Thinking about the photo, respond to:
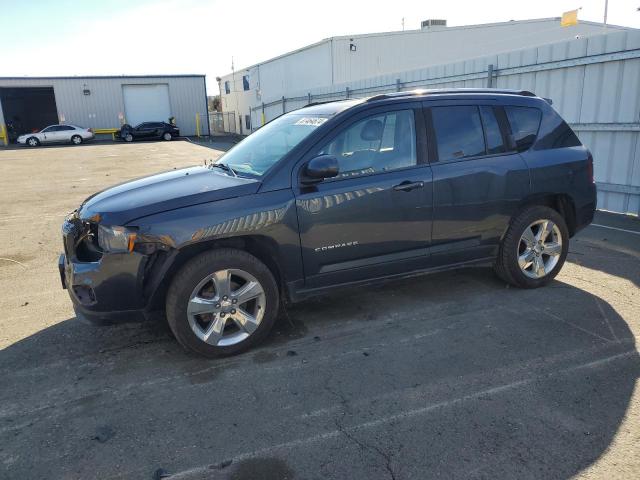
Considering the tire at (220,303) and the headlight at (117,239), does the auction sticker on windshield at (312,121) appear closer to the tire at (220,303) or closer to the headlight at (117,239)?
the tire at (220,303)

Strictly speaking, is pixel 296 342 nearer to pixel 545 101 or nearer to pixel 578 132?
pixel 545 101

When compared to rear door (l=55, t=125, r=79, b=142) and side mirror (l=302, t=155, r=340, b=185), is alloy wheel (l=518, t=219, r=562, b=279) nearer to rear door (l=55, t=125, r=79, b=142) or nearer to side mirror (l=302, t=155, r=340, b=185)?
side mirror (l=302, t=155, r=340, b=185)

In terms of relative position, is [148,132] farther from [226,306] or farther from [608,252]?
[226,306]

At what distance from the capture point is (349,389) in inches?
126

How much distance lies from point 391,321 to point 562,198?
2.24m

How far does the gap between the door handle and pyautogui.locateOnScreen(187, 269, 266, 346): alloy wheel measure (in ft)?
4.55

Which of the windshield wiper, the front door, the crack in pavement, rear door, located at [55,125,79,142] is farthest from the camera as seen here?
rear door, located at [55,125,79,142]

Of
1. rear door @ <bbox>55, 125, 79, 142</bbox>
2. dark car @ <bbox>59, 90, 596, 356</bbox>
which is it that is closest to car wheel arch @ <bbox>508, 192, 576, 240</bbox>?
dark car @ <bbox>59, 90, 596, 356</bbox>

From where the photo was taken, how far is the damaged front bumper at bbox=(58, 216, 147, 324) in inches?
134

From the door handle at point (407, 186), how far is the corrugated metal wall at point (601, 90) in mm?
5451

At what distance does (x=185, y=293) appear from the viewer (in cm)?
345

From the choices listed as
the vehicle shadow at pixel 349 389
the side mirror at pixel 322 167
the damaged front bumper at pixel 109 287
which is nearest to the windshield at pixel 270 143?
the side mirror at pixel 322 167

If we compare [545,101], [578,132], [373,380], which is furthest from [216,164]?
[578,132]

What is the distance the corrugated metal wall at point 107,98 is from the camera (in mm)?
37031
